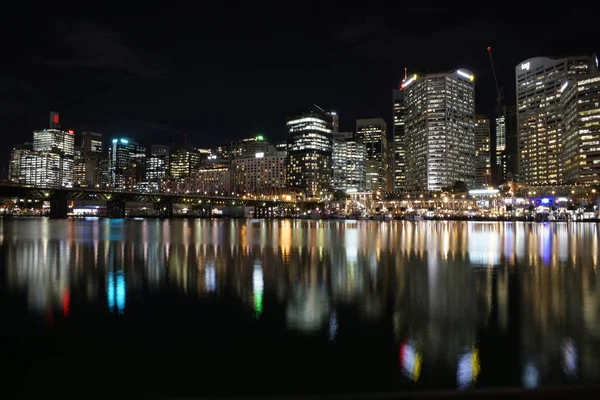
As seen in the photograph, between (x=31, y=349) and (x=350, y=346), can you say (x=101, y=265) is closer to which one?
(x=31, y=349)

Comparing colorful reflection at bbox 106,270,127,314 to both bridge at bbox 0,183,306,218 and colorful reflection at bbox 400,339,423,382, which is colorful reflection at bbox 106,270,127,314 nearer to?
colorful reflection at bbox 400,339,423,382

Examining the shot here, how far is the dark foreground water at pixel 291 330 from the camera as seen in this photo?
346 inches

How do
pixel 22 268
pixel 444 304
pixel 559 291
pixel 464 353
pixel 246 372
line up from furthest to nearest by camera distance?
pixel 22 268 → pixel 559 291 → pixel 444 304 → pixel 464 353 → pixel 246 372

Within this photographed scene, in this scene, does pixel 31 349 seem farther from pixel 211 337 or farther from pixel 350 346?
pixel 350 346

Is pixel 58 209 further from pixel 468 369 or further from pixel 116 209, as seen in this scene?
pixel 468 369

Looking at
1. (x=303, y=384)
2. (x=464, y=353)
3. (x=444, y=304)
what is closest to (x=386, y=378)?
(x=303, y=384)

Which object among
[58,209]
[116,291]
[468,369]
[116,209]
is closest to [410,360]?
[468,369]

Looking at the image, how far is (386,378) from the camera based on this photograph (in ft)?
28.9

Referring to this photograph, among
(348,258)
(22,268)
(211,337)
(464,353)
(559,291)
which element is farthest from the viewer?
(348,258)

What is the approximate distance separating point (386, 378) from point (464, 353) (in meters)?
2.44

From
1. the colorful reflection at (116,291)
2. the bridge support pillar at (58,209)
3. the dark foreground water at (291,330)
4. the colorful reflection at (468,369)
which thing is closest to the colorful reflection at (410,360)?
the dark foreground water at (291,330)

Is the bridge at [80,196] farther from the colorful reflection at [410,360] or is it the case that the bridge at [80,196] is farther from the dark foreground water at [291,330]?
the colorful reflection at [410,360]

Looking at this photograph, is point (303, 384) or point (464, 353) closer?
point (303, 384)

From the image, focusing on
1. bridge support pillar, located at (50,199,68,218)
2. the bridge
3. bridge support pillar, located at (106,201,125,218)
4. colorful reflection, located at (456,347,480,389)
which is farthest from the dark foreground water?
bridge support pillar, located at (106,201,125,218)
